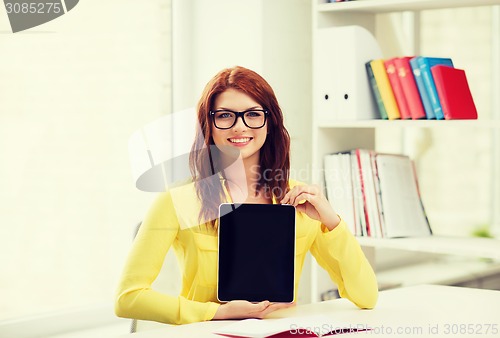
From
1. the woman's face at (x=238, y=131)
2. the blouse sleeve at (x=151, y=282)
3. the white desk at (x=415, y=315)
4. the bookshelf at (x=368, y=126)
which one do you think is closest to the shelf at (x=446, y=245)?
the bookshelf at (x=368, y=126)

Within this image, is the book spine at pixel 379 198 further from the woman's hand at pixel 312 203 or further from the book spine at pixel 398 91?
the woman's hand at pixel 312 203

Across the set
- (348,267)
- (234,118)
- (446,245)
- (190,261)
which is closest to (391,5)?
(446,245)

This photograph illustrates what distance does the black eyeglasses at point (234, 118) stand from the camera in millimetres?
2084

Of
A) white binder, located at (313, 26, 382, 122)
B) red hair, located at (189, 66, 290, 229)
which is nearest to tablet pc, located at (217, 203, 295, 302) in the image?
red hair, located at (189, 66, 290, 229)

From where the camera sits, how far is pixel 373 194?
2877 millimetres

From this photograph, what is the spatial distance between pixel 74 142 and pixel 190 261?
0.92 m

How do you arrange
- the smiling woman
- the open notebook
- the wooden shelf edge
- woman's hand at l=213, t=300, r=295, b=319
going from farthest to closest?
the wooden shelf edge < the smiling woman < woman's hand at l=213, t=300, r=295, b=319 < the open notebook

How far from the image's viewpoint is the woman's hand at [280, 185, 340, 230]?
201cm

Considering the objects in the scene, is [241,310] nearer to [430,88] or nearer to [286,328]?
[286,328]

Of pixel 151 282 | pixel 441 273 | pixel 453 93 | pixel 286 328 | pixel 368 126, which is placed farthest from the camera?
pixel 441 273

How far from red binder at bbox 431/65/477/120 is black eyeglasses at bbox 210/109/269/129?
0.84m

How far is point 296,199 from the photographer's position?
2.01 meters

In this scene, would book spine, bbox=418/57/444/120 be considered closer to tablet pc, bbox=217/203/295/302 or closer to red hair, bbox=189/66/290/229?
red hair, bbox=189/66/290/229

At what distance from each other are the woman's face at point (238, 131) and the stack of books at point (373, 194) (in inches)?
34.0
